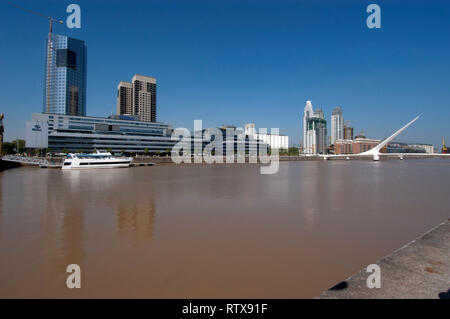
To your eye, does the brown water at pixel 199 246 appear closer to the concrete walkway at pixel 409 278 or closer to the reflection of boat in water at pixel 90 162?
the concrete walkway at pixel 409 278

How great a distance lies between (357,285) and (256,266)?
266cm

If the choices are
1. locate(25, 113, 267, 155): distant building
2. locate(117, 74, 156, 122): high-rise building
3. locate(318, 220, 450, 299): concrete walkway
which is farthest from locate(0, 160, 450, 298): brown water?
locate(117, 74, 156, 122): high-rise building

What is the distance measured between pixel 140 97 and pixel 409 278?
206650mm

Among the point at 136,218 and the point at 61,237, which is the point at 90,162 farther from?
the point at 61,237

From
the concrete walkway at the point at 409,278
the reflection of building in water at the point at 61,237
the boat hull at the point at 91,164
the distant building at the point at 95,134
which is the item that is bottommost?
the reflection of building in water at the point at 61,237

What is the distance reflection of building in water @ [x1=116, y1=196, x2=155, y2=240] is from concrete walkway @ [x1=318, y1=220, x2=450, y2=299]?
20.2 feet

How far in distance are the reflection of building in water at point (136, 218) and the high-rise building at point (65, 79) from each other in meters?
178

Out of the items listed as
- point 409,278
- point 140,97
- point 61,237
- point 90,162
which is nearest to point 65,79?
point 140,97

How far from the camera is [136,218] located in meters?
10.5

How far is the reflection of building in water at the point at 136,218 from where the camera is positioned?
27.7ft

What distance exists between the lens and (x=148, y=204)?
13727mm

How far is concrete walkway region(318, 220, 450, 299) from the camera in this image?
3189mm

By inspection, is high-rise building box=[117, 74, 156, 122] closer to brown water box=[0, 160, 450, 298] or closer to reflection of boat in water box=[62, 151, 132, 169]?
reflection of boat in water box=[62, 151, 132, 169]

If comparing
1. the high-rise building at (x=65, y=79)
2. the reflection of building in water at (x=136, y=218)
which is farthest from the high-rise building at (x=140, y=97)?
the reflection of building in water at (x=136, y=218)
